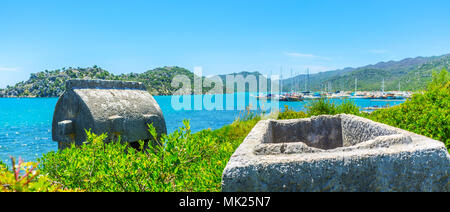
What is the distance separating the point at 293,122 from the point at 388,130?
1515 millimetres

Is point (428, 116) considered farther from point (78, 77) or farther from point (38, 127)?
point (78, 77)

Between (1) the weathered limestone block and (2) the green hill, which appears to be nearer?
(1) the weathered limestone block

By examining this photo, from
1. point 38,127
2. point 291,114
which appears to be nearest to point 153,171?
point 291,114

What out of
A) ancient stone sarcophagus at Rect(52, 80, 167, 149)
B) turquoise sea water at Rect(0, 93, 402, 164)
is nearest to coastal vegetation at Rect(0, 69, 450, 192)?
turquoise sea water at Rect(0, 93, 402, 164)

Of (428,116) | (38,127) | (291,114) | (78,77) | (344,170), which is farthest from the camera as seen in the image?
(78,77)

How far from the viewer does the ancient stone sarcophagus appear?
5.24m

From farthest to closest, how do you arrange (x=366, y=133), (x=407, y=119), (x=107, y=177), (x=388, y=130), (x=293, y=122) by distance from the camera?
1. (x=407, y=119)
2. (x=293, y=122)
3. (x=366, y=133)
4. (x=388, y=130)
5. (x=107, y=177)

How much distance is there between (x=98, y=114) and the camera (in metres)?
5.21

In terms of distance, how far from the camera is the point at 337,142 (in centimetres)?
429

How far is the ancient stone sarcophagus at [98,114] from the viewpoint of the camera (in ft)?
17.2

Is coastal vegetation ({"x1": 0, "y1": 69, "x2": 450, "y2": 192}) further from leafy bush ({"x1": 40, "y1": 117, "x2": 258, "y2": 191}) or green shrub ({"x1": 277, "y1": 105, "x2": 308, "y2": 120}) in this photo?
green shrub ({"x1": 277, "y1": 105, "x2": 308, "y2": 120})
